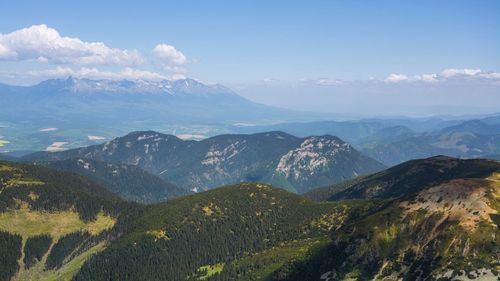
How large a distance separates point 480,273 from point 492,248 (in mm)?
15070

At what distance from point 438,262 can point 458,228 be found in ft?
60.1

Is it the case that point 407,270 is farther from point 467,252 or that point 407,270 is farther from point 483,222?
point 483,222

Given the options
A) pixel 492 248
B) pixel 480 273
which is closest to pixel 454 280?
pixel 480 273

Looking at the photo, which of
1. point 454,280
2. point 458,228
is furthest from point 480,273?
point 458,228

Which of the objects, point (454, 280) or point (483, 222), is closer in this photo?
point (454, 280)

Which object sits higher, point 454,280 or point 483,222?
point 483,222

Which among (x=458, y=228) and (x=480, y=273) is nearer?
(x=480, y=273)

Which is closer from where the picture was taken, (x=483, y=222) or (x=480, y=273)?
(x=480, y=273)

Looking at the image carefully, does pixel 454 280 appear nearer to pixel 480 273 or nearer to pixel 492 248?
pixel 480 273

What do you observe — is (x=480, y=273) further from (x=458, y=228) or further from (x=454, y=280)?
(x=458, y=228)

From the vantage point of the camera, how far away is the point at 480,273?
178 metres

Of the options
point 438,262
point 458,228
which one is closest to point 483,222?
point 458,228

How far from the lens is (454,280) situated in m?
178

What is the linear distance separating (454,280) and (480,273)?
9997 mm
